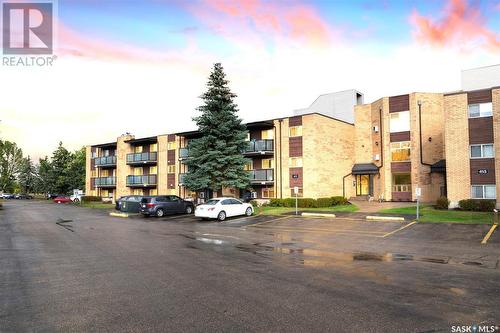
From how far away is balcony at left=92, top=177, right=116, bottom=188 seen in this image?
5403 centimetres

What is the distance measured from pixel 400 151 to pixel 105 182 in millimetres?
41348

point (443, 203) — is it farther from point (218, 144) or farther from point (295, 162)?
point (218, 144)

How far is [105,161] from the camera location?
5547 centimetres

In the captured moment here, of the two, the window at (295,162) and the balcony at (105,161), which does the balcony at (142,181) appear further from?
the window at (295,162)

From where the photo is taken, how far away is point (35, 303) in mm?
6703

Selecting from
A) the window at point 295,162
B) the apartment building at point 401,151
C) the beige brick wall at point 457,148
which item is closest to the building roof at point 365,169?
the apartment building at point 401,151

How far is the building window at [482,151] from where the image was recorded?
26375 millimetres

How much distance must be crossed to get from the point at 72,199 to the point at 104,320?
6538cm

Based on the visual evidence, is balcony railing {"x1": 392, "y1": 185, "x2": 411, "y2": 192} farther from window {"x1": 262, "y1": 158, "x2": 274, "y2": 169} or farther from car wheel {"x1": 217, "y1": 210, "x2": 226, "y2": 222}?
car wheel {"x1": 217, "y1": 210, "x2": 226, "y2": 222}

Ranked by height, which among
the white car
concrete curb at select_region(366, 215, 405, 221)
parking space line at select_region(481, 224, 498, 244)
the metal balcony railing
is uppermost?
the metal balcony railing

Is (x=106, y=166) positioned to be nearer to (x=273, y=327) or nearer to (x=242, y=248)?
(x=242, y=248)

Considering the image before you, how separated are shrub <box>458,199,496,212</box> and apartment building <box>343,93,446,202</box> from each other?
23.4ft

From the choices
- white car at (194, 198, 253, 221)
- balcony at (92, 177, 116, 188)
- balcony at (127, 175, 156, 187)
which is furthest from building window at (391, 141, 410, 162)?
balcony at (92, 177, 116, 188)

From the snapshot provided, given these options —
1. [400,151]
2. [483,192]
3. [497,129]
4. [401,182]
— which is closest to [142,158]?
[400,151]
